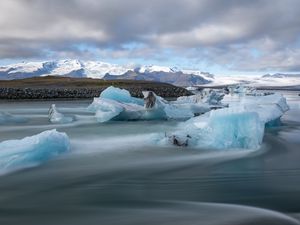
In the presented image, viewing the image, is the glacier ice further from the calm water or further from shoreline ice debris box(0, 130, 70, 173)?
shoreline ice debris box(0, 130, 70, 173)

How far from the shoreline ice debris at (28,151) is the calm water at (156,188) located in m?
0.30

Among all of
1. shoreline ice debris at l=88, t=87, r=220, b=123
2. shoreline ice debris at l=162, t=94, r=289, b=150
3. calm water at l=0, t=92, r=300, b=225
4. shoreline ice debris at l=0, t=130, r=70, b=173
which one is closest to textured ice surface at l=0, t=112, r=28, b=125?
shoreline ice debris at l=88, t=87, r=220, b=123

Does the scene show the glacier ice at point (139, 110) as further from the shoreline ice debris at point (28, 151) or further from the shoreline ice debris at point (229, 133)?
the shoreline ice debris at point (28, 151)

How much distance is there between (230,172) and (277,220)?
8.75ft

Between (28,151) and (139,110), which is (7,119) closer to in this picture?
(139,110)

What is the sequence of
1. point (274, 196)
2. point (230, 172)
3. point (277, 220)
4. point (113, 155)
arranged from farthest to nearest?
point (113, 155) < point (230, 172) < point (274, 196) < point (277, 220)

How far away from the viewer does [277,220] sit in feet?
15.0

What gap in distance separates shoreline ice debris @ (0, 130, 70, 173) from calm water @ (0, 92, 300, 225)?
0.30 meters

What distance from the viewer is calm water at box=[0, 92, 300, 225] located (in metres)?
4.73

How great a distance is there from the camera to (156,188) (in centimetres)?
609

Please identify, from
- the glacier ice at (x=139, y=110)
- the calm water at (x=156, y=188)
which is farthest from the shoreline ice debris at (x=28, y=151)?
the glacier ice at (x=139, y=110)

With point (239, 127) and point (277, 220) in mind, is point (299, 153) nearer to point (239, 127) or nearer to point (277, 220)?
point (239, 127)

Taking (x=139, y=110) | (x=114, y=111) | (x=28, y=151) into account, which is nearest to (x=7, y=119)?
(x=114, y=111)

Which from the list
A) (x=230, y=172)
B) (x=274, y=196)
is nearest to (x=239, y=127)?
(x=230, y=172)
